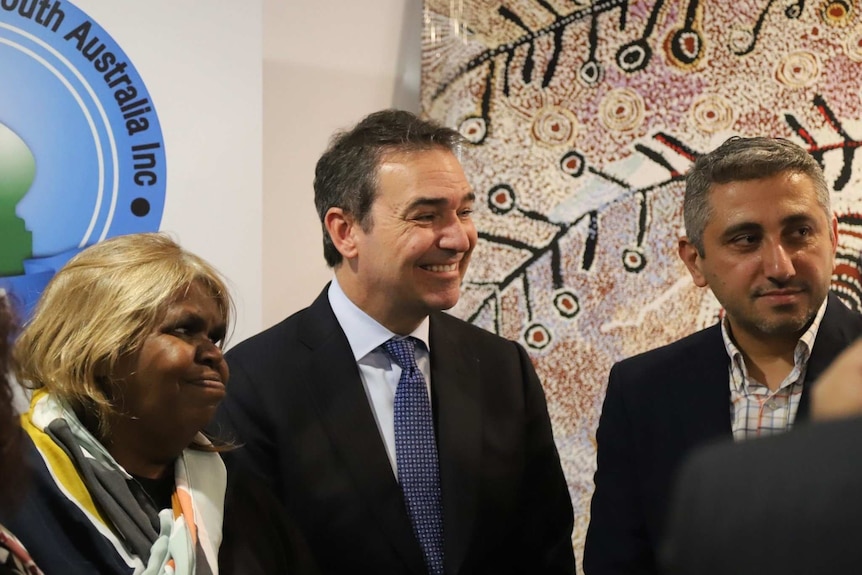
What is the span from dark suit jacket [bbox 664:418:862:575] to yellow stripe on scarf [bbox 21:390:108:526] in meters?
1.25

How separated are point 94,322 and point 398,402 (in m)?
0.75

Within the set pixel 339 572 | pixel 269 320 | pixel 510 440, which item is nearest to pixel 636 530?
pixel 510 440

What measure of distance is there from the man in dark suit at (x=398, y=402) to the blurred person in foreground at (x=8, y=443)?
87 cm

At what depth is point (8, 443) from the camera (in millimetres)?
1487

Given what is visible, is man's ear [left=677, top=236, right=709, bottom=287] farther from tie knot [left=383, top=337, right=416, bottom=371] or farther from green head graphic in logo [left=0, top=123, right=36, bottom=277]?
green head graphic in logo [left=0, top=123, right=36, bottom=277]

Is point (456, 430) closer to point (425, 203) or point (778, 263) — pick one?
point (425, 203)

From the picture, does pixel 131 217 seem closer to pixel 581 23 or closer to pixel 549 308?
pixel 549 308

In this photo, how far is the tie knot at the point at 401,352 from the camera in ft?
8.32

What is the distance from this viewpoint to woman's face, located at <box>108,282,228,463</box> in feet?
6.60

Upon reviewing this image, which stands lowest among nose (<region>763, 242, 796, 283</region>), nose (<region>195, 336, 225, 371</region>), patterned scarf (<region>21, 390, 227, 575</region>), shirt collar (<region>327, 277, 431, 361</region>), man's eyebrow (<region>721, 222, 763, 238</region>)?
patterned scarf (<region>21, 390, 227, 575</region>)

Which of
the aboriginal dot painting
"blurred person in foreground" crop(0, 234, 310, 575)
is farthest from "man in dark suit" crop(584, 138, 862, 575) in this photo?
the aboriginal dot painting

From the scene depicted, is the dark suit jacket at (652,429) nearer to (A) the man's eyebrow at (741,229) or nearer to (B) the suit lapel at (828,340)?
(B) the suit lapel at (828,340)

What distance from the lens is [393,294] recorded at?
2531 mm

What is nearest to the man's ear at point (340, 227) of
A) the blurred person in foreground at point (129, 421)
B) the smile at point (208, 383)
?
the blurred person in foreground at point (129, 421)
